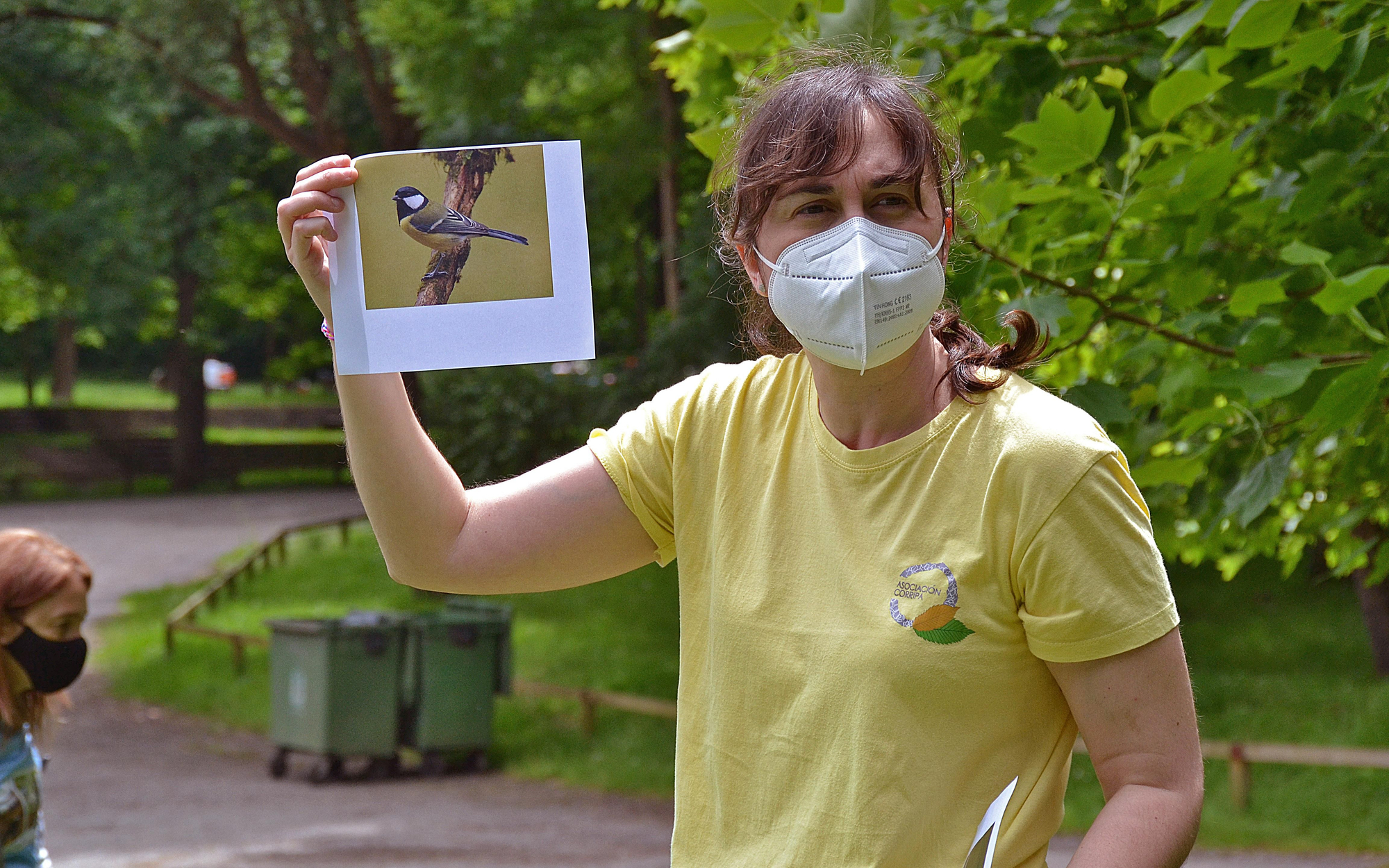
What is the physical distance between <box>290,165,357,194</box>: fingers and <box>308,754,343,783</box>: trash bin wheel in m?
9.37

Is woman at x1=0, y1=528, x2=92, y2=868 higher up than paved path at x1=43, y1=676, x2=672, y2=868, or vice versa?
woman at x1=0, y1=528, x2=92, y2=868

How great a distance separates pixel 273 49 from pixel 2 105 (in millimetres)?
5383

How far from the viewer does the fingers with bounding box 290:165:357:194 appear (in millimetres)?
1722

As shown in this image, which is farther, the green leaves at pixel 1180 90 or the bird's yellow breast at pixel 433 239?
the green leaves at pixel 1180 90

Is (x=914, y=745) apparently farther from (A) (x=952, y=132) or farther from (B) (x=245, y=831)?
(B) (x=245, y=831)

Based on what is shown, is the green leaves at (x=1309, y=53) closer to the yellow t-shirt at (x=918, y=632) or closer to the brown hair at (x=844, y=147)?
the brown hair at (x=844, y=147)

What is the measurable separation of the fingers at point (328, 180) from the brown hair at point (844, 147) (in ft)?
1.66

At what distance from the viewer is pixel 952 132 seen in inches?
77.2

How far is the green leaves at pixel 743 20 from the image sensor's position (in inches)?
→ 109

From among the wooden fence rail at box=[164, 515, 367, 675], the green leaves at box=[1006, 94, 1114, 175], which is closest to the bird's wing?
the green leaves at box=[1006, 94, 1114, 175]

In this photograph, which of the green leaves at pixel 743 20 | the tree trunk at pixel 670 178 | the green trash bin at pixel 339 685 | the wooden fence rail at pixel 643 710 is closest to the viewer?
the green leaves at pixel 743 20

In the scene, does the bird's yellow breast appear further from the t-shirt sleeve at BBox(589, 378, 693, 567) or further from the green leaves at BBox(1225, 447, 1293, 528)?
the green leaves at BBox(1225, 447, 1293, 528)

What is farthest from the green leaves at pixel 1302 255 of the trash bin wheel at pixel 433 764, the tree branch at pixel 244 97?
the tree branch at pixel 244 97

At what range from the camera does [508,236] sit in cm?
177
